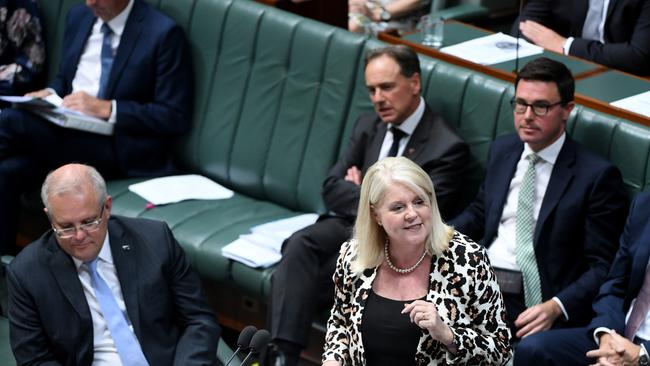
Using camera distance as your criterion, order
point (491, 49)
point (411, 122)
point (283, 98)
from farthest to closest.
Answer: point (283, 98) → point (491, 49) → point (411, 122)

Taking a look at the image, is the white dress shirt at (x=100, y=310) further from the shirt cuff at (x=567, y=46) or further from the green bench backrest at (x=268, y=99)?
the shirt cuff at (x=567, y=46)

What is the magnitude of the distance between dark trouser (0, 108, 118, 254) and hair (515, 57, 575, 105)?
82.0 inches

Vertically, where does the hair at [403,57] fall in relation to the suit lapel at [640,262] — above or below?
above

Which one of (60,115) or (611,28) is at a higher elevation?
(611,28)

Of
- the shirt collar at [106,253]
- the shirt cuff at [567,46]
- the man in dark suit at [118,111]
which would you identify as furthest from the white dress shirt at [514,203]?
the man in dark suit at [118,111]

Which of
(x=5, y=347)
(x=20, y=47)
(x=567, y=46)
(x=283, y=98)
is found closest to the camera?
(x=5, y=347)

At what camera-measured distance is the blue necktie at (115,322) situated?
3.82 metres

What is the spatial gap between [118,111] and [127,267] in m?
1.75

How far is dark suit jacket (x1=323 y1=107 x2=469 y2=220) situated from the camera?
4590 millimetres

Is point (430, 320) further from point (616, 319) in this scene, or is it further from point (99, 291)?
point (99, 291)

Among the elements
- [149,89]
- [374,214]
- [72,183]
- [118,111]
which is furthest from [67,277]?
[149,89]

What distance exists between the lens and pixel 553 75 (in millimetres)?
4238

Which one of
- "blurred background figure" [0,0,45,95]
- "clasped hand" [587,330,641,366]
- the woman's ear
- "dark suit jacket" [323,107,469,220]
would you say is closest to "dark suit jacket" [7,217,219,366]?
the woman's ear

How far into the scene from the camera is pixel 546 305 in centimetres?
414
